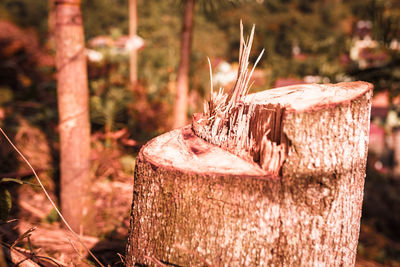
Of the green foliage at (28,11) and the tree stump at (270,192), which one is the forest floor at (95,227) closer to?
the tree stump at (270,192)

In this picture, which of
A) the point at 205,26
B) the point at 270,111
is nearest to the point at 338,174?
the point at 270,111

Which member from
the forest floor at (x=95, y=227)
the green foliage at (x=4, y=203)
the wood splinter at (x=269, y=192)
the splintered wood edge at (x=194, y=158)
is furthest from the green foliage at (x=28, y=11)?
the wood splinter at (x=269, y=192)

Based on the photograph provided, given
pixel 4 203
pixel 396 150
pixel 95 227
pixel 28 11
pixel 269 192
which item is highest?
pixel 28 11

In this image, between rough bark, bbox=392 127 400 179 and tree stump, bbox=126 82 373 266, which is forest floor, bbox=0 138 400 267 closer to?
tree stump, bbox=126 82 373 266

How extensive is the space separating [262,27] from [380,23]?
6.46m

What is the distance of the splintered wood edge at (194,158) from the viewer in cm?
102

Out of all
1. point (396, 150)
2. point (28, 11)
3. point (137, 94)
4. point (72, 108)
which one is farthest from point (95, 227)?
point (28, 11)

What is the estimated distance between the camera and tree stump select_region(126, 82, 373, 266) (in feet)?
3.27

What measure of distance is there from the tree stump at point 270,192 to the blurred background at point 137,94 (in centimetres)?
46

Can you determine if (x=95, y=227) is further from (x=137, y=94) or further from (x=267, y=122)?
(x=137, y=94)

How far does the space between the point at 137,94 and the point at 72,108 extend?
8.06 feet

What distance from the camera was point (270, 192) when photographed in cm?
99

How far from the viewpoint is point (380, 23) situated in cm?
338

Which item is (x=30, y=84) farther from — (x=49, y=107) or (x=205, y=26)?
(x=205, y=26)
